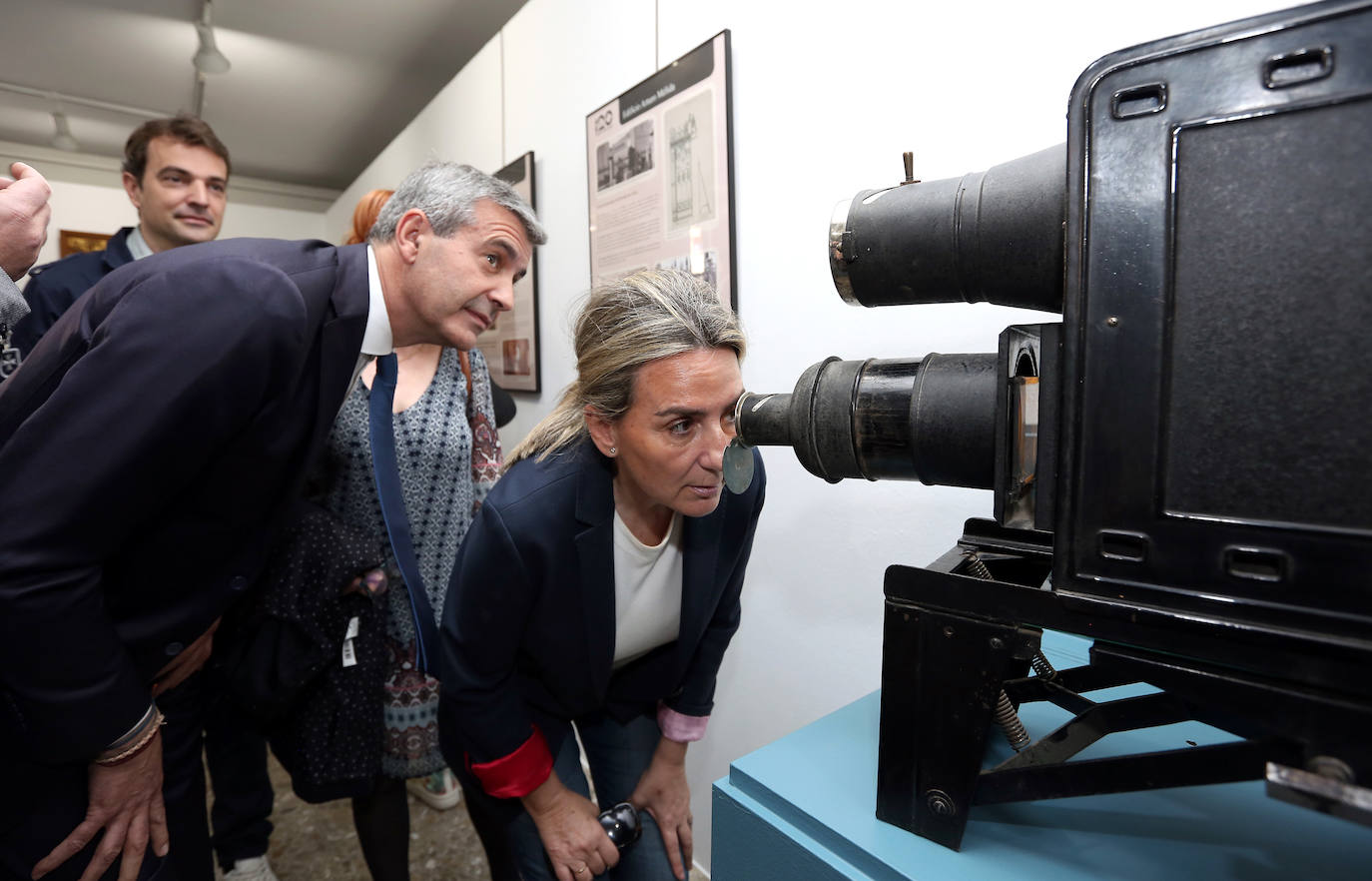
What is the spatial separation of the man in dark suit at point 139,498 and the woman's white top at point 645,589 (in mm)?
483

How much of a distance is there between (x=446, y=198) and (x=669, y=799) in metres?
1.14

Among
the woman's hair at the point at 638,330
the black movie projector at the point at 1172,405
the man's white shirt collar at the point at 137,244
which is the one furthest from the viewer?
the man's white shirt collar at the point at 137,244

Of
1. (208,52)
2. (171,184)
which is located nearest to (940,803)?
(171,184)

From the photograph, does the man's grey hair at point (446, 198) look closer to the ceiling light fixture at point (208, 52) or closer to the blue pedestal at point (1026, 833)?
the blue pedestal at point (1026, 833)

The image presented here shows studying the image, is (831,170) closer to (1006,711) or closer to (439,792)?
(1006,711)

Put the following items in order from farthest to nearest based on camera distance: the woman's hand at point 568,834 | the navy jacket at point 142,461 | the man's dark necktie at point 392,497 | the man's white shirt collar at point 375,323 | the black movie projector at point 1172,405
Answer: the man's dark necktie at point 392,497, the man's white shirt collar at point 375,323, the woman's hand at point 568,834, the navy jacket at point 142,461, the black movie projector at point 1172,405

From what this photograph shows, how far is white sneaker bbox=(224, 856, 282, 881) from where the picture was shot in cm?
159

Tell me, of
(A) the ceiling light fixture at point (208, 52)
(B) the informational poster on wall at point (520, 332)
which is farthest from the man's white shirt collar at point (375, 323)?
(A) the ceiling light fixture at point (208, 52)

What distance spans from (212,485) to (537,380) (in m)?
1.55

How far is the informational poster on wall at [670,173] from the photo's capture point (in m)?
1.53

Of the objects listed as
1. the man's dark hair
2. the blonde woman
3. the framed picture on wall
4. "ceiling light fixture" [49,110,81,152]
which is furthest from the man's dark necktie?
the framed picture on wall

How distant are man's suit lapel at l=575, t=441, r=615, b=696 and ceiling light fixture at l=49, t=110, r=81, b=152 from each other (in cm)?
478

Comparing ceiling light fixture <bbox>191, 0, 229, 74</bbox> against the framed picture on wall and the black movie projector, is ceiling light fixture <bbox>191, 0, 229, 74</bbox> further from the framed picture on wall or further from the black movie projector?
the black movie projector

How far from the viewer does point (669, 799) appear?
124 cm
